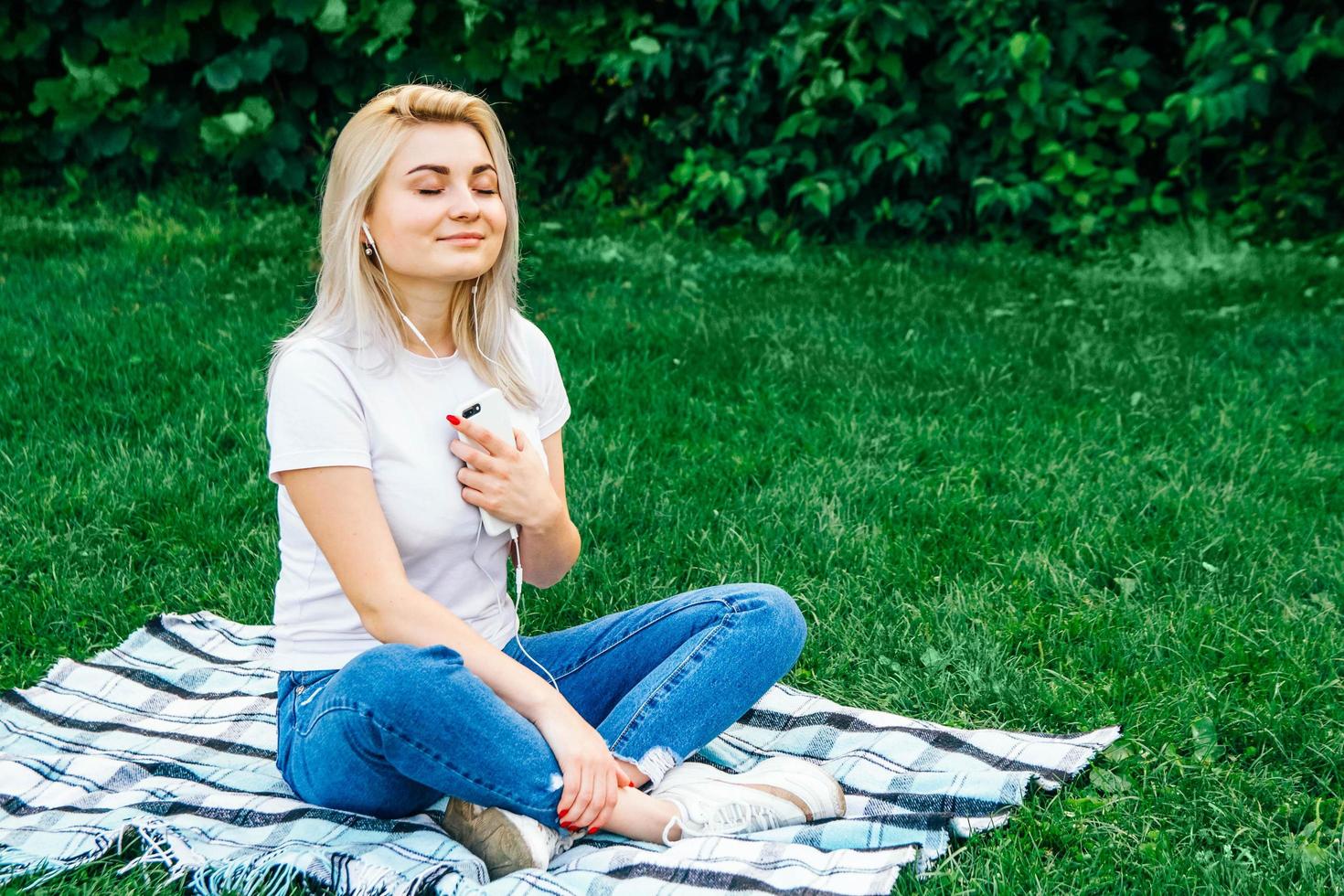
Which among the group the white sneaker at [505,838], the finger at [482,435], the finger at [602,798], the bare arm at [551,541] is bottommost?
the white sneaker at [505,838]

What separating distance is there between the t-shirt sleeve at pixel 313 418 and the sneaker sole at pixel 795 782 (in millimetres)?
845

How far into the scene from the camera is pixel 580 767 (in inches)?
77.9

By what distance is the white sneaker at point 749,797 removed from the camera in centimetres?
212

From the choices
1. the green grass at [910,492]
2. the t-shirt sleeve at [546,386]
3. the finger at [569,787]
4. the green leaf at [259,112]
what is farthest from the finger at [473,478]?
the green leaf at [259,112]

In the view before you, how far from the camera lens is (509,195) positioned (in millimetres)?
2266

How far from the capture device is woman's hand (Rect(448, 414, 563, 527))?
2.15 metres

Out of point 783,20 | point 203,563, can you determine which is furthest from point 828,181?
point 203,563

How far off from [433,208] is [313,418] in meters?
0.43

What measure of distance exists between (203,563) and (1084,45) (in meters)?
5.96

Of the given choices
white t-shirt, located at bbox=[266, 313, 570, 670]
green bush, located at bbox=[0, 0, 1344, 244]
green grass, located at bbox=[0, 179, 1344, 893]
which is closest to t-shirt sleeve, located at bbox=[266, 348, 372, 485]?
white t-shirt, located at bbox=[266, 313, 570, 670]

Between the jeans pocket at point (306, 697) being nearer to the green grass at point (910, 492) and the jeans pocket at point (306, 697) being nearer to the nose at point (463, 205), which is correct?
the green grass at point (910, 492)

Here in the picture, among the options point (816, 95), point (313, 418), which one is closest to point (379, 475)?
point (313, 418)

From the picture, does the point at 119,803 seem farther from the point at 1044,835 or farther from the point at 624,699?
the point at 1044,835

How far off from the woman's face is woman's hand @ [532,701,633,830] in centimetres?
80
